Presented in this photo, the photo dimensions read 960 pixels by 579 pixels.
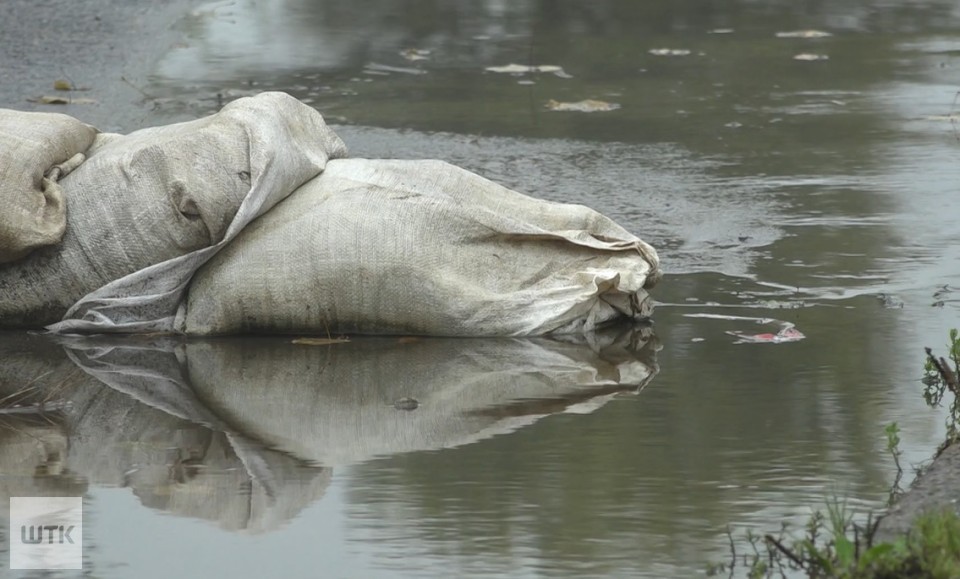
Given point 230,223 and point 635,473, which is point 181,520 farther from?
point 230,223

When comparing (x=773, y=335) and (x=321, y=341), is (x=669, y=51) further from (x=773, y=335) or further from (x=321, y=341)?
(x=321, y=341)

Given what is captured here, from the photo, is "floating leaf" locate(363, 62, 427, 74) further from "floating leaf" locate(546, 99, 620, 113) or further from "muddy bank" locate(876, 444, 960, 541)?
"muddy bank" locate(876, 444, 960, 541)

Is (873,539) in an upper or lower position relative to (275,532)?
upper

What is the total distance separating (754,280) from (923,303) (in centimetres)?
61

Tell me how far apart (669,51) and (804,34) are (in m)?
1.10

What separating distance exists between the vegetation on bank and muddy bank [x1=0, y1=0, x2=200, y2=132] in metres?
5.49

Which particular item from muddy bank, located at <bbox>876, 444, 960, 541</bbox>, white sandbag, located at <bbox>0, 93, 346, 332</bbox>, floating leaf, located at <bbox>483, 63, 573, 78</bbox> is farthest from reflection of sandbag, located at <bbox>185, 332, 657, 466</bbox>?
floating leaf, located at <bbox>483, 63, 573, 78</bbox>

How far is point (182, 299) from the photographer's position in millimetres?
5617

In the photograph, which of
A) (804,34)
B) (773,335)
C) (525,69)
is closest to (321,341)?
(773,335)

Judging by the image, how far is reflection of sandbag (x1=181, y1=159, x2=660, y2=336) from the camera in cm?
539

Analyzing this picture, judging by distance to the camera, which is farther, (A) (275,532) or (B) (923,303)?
(B) (923,303)

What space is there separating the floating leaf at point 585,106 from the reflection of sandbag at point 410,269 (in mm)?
3659

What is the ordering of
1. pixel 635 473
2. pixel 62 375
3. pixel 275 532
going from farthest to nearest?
pixel 62 375 → pixel 635 473 → pixel 275 532

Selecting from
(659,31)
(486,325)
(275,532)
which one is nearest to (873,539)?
(275,532)
